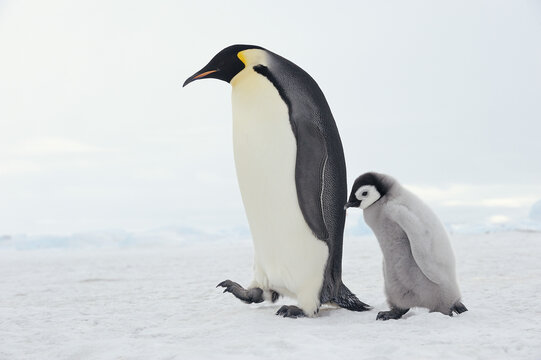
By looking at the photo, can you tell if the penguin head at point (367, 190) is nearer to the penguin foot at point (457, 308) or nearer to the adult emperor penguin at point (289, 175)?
the adult emperor penguin at point (289, 175)

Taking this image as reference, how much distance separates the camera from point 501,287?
3.96 meters

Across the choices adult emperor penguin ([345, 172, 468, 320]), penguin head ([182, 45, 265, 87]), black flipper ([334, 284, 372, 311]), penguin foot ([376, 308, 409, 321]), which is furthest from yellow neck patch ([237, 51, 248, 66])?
penguin foot ([376, 308, 409, 321])

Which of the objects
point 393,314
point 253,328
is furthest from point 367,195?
point 253,328

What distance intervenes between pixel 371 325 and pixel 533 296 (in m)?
1.43

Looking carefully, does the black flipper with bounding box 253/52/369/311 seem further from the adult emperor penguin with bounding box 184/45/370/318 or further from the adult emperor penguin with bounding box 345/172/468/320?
the adult emperor penguin with bounding box 345/172/468/320

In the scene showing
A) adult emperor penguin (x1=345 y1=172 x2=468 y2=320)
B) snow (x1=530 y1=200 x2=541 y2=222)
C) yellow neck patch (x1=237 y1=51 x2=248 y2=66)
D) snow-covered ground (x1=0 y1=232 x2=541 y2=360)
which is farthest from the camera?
snow (x1=530 y1=200 x2=541 y2=222)

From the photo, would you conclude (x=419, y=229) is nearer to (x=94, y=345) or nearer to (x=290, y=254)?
(x=290, y=254)

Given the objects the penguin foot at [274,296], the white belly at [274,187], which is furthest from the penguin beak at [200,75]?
the penguin foot at [274,296]

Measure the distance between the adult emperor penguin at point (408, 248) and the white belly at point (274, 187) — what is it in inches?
11.7

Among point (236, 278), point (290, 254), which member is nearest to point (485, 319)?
point (290, 254)

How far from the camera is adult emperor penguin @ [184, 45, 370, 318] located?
9.27ft

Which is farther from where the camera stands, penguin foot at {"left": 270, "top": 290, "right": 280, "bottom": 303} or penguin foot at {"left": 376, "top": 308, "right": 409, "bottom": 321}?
penguin foot at {"left": 270, "top": 290, "right": 280, "bottom": 303}

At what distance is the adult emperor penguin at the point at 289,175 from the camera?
2826 millimetres

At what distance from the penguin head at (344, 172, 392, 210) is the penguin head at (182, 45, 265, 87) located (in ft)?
2.91
